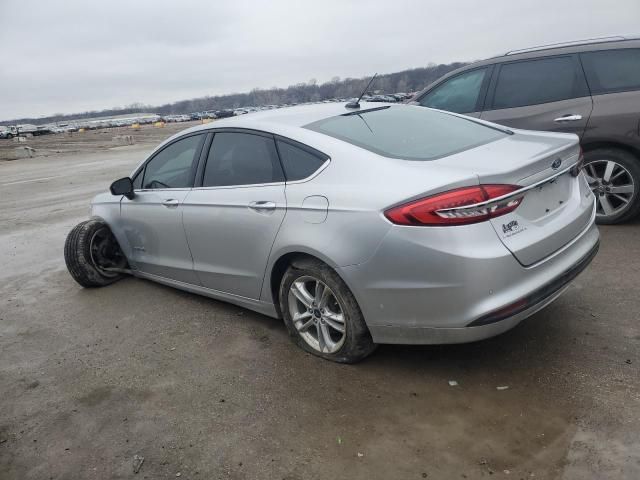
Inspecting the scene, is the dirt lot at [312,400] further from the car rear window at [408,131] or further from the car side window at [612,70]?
the car side window at [612,70]

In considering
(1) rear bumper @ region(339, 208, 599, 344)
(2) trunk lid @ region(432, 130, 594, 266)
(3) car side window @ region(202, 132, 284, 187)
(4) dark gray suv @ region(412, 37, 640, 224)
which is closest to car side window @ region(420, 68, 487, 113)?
(4) dark gray suv @ region(412, 37, 640, 224)

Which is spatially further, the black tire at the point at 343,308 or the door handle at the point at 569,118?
the door handle at the point at 569,118

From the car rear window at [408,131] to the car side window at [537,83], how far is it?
229 cm

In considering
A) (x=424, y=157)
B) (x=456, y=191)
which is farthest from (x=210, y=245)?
(x=456, y=191)

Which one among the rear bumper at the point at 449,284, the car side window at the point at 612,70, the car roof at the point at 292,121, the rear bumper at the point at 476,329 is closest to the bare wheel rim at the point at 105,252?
the car roof at the point at 292,121

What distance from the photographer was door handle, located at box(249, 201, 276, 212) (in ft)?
11.2

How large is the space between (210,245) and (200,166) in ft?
2.14

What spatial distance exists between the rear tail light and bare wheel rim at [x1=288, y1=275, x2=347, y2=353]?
0.77m

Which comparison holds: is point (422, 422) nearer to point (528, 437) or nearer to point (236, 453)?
point (528, 437)

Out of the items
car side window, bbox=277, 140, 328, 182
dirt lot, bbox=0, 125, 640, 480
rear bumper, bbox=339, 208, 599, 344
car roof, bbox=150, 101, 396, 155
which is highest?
car roof, bbox=150, 101, 396, 155

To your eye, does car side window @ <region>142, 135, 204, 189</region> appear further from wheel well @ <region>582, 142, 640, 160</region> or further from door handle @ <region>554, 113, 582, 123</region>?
wheel well @ <region>582, 142, 640, 160</region>

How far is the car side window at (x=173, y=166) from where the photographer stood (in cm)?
431

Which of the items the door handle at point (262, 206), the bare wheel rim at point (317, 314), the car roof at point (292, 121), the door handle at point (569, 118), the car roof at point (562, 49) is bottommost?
the bare wheel rim at point (317, 314)

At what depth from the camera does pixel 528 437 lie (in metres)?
2.54
